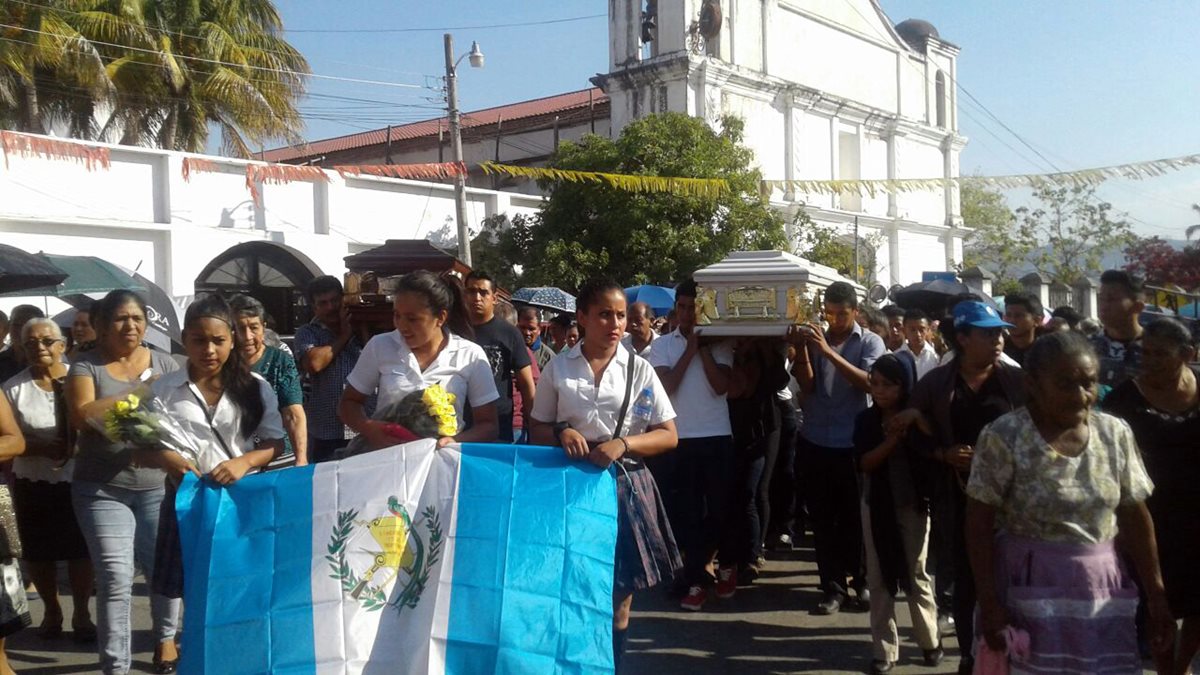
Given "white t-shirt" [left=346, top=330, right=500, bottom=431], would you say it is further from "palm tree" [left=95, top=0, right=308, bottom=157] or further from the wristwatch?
"palm tree" [left=95, top=0, right=308, bottom=157]

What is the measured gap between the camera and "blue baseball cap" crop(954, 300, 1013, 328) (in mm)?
5176

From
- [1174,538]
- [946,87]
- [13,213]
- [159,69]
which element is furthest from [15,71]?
[946,87]

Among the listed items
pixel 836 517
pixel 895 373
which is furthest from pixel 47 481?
pixel 895 373

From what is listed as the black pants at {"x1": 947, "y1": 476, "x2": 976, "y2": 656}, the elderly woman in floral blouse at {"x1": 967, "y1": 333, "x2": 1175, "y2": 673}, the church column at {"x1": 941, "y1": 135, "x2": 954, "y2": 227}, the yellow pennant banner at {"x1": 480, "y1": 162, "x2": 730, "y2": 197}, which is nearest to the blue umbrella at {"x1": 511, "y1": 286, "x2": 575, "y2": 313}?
the yellow pennant banner at {"x1": 480, "y1": 162, "x2": 730, "y2": 197}

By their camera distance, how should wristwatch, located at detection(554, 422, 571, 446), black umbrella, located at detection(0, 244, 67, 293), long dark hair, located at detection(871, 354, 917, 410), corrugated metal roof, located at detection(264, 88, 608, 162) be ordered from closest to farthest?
Answer: 1. wristwatch, located at detection(554, 422, 571, 446)
2. long dark hair, located at detection(871, 354, 917, 410)
3. black umbrella, located at detection(0, 244, 67, 293)
4. corrugated metal roof, located at detection(264, 88, 608, 162)

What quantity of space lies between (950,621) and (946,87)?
3675cm

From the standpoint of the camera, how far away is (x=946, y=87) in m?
40.5

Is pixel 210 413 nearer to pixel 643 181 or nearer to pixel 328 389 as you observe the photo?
pixel 328 389

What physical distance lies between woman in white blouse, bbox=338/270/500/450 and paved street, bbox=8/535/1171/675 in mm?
1838

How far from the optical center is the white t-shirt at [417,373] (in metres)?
5.03

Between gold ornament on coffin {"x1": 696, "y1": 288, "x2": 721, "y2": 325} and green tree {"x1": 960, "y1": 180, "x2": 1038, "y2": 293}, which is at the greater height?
green tree {"x1": 960, "y1": 180, "x2": 1038, "y2": 293}

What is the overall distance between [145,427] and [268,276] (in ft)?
58.5

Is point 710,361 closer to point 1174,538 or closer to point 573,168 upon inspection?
Answer: point 1174,538

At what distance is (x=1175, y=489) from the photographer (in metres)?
4.84
